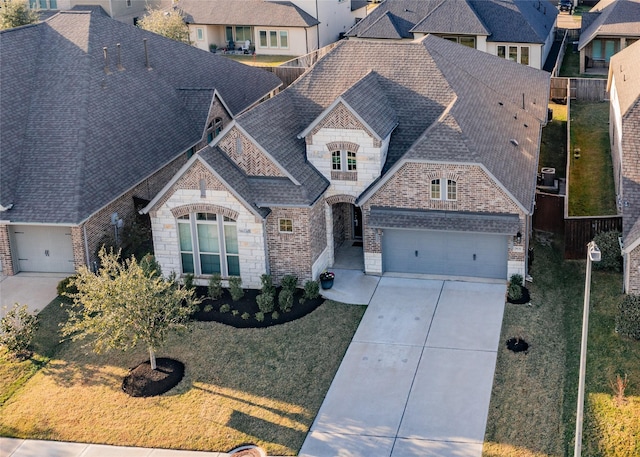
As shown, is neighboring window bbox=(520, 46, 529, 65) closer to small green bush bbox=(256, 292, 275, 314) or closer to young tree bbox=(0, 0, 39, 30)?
young tree bbox=(0, 0, 39, 30)

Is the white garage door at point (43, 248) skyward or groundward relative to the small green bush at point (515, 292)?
skyward

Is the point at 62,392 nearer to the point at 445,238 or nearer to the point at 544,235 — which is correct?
the point at 445,238

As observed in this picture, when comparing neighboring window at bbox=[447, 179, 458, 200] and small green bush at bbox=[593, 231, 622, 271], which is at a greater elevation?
neighboring window at bbox=[447, 179, 458, 200]

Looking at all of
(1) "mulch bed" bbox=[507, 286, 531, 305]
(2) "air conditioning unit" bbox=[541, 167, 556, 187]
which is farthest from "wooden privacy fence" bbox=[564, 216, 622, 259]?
(2) "air conditioning unit" bbox=[541, 167, 556, 187]

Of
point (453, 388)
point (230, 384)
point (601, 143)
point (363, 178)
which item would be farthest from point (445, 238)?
point (601, 143)

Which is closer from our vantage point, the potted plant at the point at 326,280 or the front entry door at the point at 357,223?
the potted plant at the point at 326,280

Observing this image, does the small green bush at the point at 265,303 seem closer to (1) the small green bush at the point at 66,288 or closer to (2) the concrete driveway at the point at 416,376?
(2) the concrete driveway at the point at 416,376

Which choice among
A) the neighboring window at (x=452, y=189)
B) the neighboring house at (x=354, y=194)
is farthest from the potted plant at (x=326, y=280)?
the neighboring window at (x=452, y=189)

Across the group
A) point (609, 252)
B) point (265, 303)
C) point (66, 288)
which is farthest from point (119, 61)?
point (609, 252)
